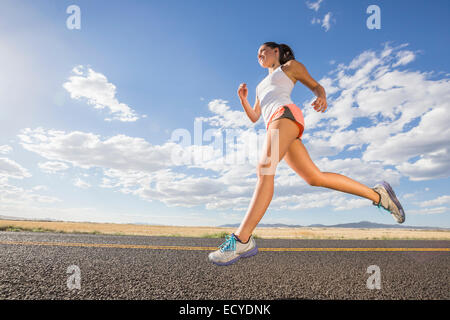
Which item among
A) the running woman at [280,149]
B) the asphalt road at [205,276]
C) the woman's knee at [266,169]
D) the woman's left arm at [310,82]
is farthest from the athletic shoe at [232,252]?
the woman's left arm at [310,82]

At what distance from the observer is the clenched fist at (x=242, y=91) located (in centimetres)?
369

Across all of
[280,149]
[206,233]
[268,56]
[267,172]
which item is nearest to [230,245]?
[267,172]

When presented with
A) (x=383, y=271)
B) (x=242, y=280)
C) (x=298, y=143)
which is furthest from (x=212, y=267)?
(x=383, y=271)

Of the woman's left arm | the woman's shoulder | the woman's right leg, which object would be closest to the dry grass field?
the woman's right leg

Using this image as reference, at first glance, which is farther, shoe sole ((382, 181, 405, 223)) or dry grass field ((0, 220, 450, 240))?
dry grass field ((0, 220, 450, 240))

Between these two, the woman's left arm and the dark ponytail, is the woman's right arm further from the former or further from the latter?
the woman's left arm

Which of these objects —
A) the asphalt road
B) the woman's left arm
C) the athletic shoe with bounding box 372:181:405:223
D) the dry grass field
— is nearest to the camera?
the asphalt road

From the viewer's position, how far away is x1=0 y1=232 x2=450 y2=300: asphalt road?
2.09 m

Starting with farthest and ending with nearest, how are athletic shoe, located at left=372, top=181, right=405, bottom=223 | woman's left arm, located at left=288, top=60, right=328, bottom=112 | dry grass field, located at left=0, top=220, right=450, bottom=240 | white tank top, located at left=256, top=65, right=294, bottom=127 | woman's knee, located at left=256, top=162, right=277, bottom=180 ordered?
1. dry grass field, located at left=0, top=220, right=450, bottom=240
2. athletic shoe, located at left=372, top=181, right=405, bottom=223
3. woman's left arm, located at left=288, top=60, right=328, bottom=112
4. white tank top, located at left=256, top=65, right=294, bottom=127
5. woman's knee, located at left=256, top=162, right=277, bottom=180

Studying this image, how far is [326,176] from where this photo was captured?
325cm

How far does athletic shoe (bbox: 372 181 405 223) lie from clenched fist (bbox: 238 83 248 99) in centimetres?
215

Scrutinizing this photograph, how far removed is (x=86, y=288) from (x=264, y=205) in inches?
67.4

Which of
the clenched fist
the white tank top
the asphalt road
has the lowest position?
the asphalt road

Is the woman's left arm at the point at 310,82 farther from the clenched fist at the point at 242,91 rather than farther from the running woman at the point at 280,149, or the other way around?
the clenched fist at the point at 242,91
